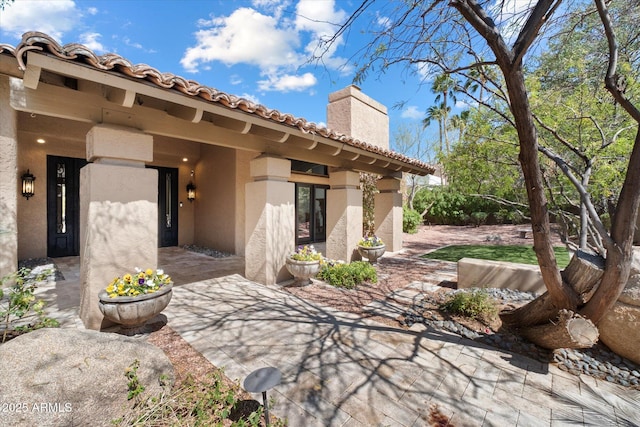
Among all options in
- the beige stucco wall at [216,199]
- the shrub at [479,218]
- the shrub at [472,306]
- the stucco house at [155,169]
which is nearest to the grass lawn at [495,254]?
the stucco house at [155,169]

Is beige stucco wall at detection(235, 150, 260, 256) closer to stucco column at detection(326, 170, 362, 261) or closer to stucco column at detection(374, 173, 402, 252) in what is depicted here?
stucco column at detection(326, 170, 362, 261)

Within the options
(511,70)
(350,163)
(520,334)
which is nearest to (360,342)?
(520,334)

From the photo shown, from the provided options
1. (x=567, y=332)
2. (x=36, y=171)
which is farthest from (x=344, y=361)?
(x=36, y=171)

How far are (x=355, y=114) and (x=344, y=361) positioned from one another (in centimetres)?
1016

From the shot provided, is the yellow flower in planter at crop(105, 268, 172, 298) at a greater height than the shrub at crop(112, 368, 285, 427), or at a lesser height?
greater

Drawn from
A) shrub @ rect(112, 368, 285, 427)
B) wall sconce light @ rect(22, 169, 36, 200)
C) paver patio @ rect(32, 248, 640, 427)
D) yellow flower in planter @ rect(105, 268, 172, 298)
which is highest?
wall sconce light @ rect(22, 169, 36, 200)

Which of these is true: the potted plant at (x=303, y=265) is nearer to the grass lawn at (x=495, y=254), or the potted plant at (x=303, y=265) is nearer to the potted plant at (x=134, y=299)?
the potted plant at (x=134, y=299)

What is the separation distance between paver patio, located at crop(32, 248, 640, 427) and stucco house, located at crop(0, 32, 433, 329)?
1717mm

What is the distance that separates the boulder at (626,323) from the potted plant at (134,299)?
20.1 feet

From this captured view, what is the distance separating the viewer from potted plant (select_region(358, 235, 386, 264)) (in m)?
8.11

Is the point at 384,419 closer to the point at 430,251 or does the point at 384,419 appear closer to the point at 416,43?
the point at 416,43

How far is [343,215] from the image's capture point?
8.23m

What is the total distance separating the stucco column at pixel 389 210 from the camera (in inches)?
402

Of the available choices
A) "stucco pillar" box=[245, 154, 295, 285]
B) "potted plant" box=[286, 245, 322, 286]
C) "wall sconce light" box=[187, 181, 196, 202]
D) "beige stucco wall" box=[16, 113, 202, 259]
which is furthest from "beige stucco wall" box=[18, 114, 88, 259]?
"potted plant" box=[286, 245, 322, 286]
